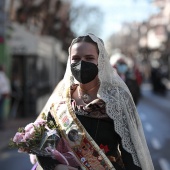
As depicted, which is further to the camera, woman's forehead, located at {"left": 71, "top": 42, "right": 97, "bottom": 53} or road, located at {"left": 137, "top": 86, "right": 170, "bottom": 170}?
road, located at {"left": 137, "top": 86, "right": 170, "bottom": 170}

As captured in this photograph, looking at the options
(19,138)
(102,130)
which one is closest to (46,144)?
(19,138)

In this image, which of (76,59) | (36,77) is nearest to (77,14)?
(36,77)

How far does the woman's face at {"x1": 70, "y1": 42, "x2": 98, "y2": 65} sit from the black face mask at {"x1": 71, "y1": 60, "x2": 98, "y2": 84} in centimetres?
4

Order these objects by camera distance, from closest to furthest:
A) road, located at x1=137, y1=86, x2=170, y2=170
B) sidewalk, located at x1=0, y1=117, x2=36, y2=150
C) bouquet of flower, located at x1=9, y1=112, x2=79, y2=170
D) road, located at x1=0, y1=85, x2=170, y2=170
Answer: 1. bouquet of flower, located at x1=9, y1=112, x2=79, y2=170
2. road, located at x1=0, y1=85, x2=170, y2=170
3. road, located at x1=137, y1=86, x2=170, y2=170
4. sidewalk, located at x1=0, y1=117, x2=36, y2=150

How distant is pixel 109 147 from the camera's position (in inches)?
124

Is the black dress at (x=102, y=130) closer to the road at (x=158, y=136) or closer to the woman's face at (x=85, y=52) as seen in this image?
the woman's face at (x=85, y=52)

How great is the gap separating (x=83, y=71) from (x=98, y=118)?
0.90ft

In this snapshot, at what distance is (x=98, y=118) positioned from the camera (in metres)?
3.13

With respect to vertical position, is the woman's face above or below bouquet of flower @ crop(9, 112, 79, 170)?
above

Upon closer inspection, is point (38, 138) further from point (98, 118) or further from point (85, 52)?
point (85, 52)

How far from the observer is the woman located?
311cm

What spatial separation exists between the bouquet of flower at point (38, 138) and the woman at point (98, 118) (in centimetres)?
6

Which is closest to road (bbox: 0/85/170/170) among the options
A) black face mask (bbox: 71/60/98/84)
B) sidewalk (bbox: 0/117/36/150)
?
sidewalk (bbox: 0/117/36/150)

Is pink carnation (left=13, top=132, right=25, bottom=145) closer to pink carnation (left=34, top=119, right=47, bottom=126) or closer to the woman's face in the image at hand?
pink carnation (left=34, top=119, right=47, bottom=126)
